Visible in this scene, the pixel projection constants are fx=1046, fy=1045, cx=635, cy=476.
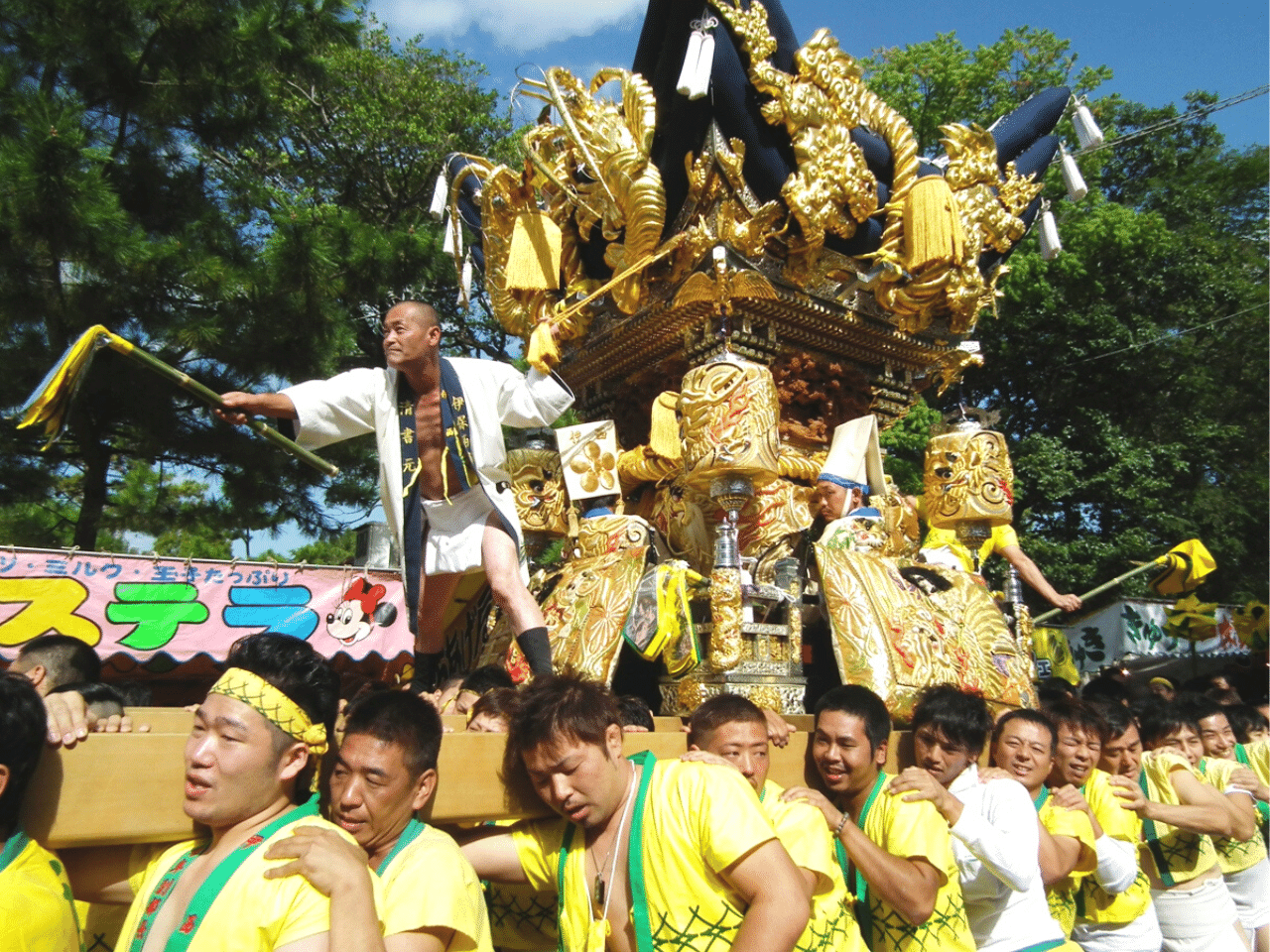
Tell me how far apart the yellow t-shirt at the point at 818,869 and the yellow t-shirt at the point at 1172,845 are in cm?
202

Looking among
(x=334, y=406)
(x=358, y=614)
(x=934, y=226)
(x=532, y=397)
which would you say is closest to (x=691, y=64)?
(x=934, y=226)

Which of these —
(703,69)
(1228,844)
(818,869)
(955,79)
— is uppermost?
(955,79)

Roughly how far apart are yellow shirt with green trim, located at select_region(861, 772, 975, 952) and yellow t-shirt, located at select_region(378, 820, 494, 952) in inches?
44.4

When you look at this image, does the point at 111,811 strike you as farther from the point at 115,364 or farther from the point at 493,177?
the point at 115,364

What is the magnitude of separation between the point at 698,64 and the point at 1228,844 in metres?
4.53

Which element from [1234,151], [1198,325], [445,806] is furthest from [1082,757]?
[1234,151]

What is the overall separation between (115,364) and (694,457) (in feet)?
14.8

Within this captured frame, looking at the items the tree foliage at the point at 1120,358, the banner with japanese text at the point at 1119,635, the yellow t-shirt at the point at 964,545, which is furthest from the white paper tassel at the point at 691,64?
the tree foliage at the point at 1120,358

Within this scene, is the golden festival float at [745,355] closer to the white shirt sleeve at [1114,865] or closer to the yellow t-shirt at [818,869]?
the white shirt sleeve at [1114,865]

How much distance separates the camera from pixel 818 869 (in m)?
2.40

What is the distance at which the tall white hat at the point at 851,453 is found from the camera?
6.12m

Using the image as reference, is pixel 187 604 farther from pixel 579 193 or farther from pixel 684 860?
pixel 684 860

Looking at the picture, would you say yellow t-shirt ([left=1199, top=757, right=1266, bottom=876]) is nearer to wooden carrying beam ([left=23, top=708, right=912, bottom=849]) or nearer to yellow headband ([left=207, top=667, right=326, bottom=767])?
yellow headband ([left=207, top=667, right=326, bottom=767])

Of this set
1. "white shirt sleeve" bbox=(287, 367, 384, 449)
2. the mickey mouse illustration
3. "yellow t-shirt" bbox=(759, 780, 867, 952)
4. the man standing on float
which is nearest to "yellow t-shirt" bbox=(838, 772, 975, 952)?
"yellow t-shirt" bbox=(759, 780, 867, 952)
